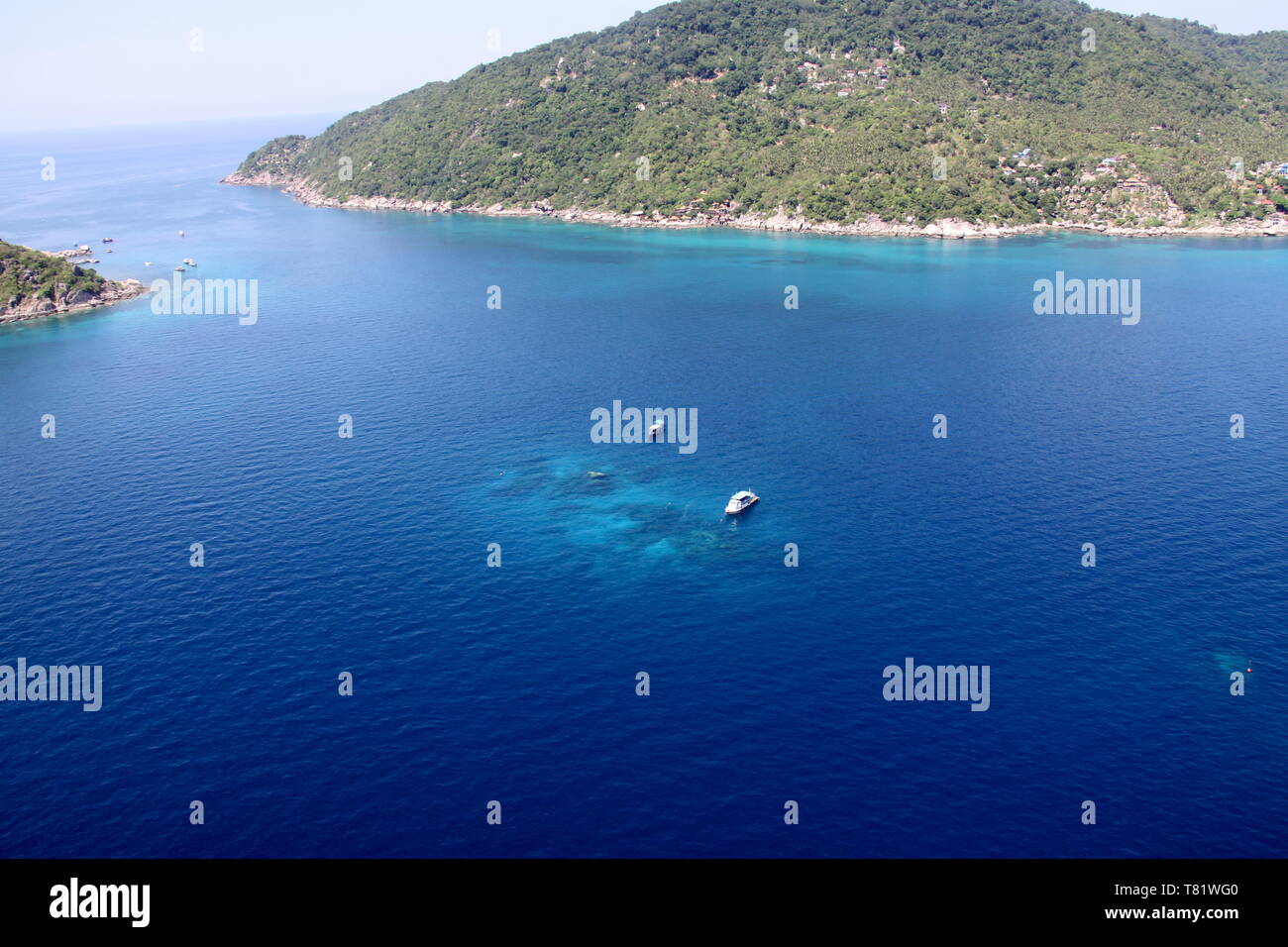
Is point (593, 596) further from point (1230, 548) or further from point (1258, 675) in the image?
point (1230, 548)
